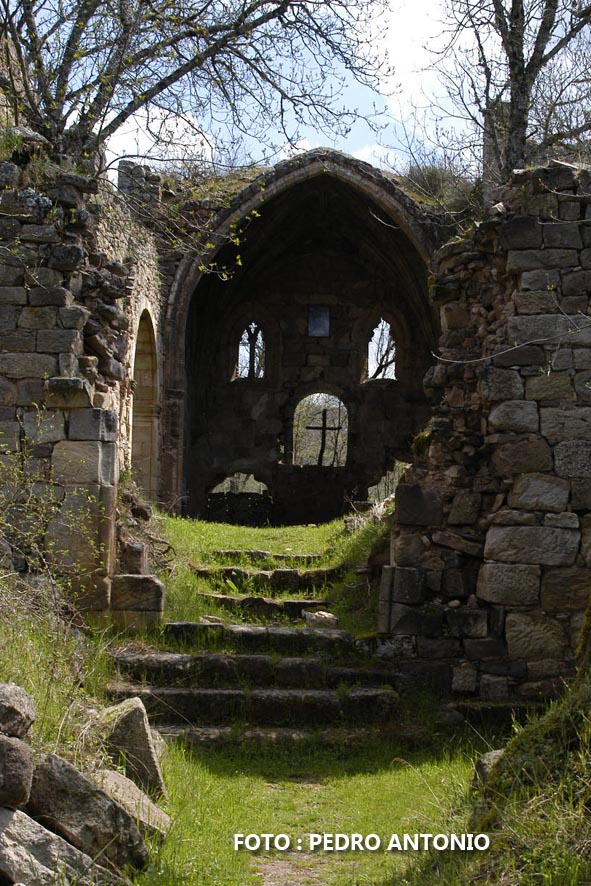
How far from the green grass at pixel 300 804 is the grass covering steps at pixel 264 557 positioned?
419cm

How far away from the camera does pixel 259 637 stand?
23.9 ft

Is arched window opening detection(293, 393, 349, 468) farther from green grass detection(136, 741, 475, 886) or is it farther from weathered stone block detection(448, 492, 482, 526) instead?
green grass detection(136, 741, 475, 886)

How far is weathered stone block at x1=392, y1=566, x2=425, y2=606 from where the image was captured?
699 cm

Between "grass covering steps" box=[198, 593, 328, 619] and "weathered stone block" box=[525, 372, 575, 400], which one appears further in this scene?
"grass covering steps" box=[198, 593, 328, 619]

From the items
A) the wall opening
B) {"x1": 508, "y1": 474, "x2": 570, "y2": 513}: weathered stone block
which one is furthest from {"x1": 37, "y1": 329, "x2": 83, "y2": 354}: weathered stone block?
the wall opening

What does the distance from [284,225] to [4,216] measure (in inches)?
446

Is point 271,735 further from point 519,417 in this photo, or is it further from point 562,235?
point 562,235

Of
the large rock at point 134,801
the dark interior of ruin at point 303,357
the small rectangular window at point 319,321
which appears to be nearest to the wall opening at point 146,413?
the dark interior of ruin at point 303,357

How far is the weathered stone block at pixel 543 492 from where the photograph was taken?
6.66m

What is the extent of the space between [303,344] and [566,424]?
1282 centimetres

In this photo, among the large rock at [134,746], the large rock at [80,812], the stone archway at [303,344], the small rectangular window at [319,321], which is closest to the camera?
the large rock at [80,812]

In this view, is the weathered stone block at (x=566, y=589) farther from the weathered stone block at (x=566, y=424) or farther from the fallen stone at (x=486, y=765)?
the fallen stone at (x=486, y=765)

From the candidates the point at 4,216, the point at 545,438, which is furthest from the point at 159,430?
the point at 545,438

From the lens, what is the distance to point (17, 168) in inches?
282
